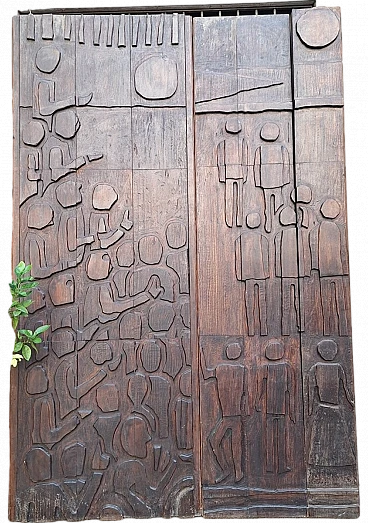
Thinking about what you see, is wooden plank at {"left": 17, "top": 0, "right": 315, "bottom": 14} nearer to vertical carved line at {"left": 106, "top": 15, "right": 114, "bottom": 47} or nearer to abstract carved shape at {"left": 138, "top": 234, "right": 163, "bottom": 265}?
vertical carved line at {"left": 106, "top": 15, "right": 114, "bottom": 47}

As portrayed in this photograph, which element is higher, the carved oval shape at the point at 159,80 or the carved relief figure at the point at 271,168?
the carved oval shape at the point at 159,80

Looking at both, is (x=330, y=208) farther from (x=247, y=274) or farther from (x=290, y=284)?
(x=247, y=274)

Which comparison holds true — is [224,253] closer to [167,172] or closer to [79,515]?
Result: [167,172]

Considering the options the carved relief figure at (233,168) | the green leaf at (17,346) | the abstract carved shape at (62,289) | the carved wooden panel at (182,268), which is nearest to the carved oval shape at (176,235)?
the carved wooden panel at (182,268)

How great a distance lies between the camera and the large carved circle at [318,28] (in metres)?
4.36

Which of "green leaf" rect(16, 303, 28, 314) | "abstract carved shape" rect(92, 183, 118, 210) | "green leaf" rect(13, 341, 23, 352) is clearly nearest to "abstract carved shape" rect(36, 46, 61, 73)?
"abstract carved shape" rect(92, 183, 118, 210)

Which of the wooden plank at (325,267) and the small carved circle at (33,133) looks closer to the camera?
the wooden plank at (325,267)

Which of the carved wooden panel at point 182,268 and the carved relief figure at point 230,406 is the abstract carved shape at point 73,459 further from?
the carved relief figure at point 230,406

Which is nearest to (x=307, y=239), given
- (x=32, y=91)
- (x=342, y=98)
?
(x=342, y=98)

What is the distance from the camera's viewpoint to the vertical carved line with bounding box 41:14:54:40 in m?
4.40

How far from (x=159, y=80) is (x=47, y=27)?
0.79m

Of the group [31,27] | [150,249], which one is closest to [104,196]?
[150,249]

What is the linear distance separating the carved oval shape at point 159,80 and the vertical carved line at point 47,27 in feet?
2.07

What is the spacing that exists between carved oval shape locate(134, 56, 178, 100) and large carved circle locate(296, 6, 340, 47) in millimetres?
833
